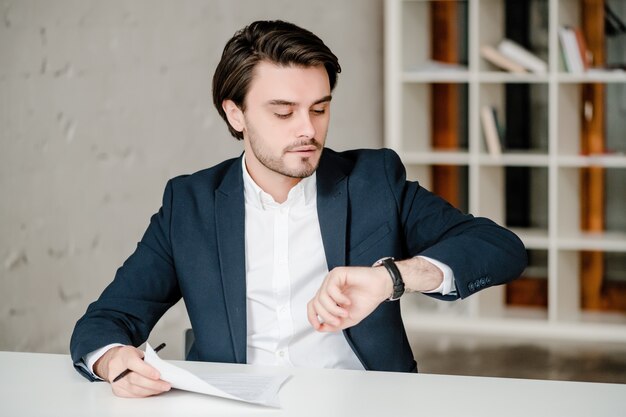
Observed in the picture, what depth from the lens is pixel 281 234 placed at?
2.07m

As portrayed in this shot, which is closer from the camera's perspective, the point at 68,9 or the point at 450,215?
the point at 450,215

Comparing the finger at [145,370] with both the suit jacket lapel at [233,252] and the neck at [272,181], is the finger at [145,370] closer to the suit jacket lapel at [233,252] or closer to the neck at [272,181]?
the suit jacket lapel at [233,252]

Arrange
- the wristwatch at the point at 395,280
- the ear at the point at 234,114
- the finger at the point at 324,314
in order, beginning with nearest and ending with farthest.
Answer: the finger at the point at 324,314, the wristwatch at the point at 395,280, the ear at the point at 234,114

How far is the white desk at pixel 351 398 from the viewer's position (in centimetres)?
151

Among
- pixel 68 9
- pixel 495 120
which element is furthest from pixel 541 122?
pixel 68 9

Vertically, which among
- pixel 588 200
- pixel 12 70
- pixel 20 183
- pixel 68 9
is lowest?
pixel 588 200

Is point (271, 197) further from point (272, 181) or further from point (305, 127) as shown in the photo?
point (305, 127)

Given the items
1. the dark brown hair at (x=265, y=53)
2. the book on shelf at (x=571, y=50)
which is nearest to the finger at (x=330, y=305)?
the dark brown hair at (x=265, y=53)

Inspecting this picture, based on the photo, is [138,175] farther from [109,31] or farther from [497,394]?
[497,394]

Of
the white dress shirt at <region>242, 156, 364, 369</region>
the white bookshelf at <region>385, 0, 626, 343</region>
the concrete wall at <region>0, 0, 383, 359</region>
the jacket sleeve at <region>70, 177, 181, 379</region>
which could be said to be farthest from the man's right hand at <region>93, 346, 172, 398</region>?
the white bookshelf at <region>385, 0, 626, 343</region>

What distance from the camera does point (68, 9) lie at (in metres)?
3.16

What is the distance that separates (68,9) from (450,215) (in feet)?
5.55

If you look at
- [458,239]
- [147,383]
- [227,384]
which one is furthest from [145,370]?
[458,239]

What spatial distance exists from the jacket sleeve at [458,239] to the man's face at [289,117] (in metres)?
0.20
